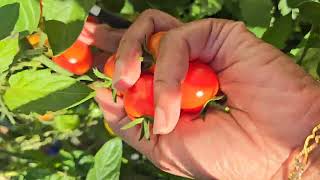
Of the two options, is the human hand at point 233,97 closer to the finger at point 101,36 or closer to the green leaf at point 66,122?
the finger at point 101,36

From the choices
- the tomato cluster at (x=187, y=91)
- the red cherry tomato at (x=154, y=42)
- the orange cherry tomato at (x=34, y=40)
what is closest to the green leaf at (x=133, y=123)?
the tomato cluster at (x=187, y=91)

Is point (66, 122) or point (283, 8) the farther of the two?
point (66, 122)

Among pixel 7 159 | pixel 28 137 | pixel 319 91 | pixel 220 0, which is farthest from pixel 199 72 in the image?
pixel 7 159

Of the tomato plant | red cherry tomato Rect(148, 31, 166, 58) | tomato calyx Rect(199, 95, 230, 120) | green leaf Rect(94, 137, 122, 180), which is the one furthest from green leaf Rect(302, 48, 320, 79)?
green leaf Rect(94, 137, 122, 180)

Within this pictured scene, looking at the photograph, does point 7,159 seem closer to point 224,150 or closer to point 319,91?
point 224,150

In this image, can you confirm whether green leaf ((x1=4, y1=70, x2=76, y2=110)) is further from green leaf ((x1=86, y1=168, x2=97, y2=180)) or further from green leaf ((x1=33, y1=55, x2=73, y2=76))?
green leaf ((x1=86, y1=168, x2=97, y2=180))

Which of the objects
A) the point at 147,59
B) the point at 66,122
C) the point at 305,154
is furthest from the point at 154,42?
the point at 66,122

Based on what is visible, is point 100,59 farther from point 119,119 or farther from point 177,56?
point 177,56
